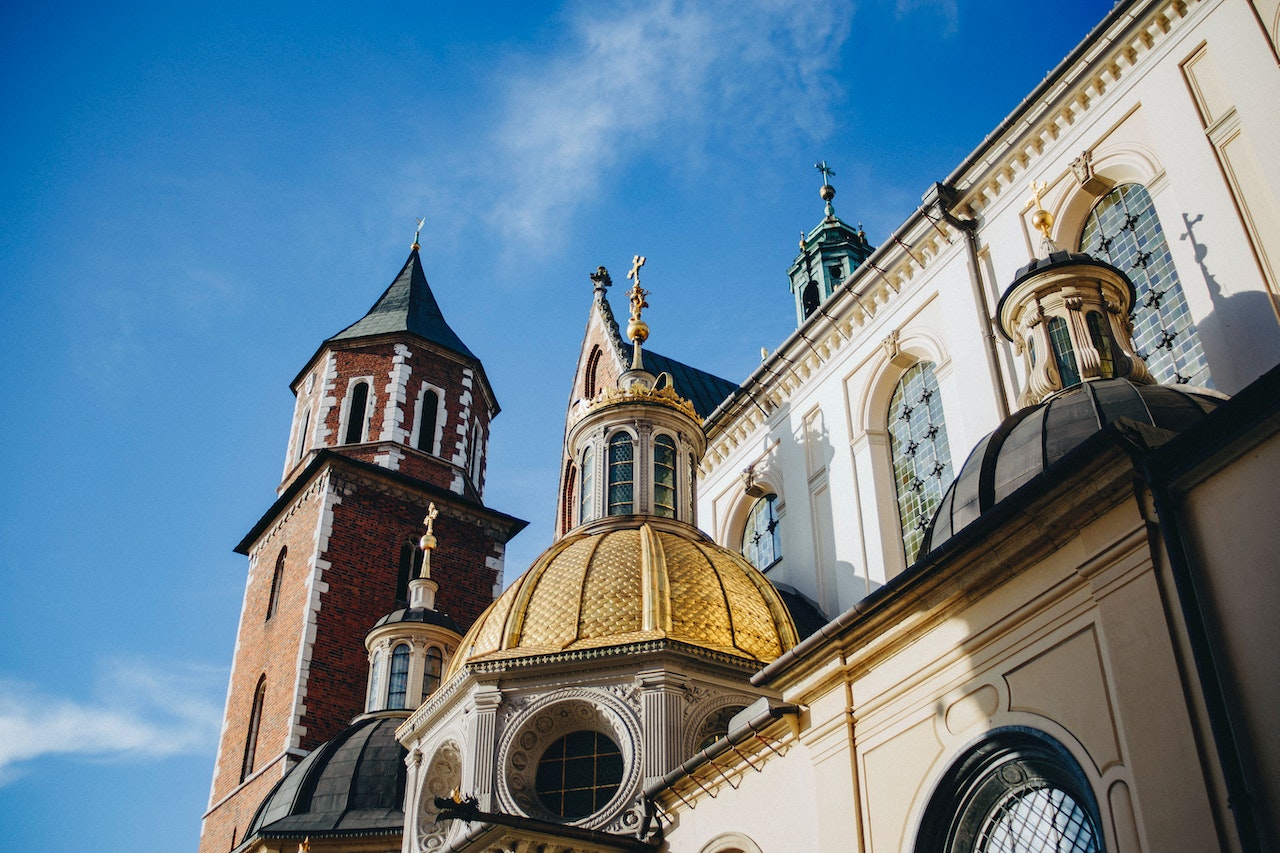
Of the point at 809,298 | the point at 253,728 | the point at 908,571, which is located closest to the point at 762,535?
the point at 809,298

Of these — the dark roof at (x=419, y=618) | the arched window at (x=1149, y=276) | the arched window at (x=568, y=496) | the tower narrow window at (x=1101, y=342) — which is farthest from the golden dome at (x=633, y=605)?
the arched window at (x=568, y=496)

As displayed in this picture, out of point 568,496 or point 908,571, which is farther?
point 568,496

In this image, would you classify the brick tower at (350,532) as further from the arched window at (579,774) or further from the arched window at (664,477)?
the arched window at (579,774)

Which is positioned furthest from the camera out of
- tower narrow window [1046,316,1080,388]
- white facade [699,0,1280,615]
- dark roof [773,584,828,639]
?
dark roof [773,584,828,639]

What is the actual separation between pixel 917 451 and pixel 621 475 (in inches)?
171

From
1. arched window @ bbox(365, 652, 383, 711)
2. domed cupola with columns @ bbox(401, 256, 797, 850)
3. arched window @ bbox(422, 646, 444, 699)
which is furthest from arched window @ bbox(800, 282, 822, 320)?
arched window @ bbox(365, 652, 383, 711)

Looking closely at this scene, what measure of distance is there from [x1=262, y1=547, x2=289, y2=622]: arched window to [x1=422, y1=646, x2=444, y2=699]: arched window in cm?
507

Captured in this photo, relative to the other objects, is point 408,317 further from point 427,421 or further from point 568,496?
point 568,496

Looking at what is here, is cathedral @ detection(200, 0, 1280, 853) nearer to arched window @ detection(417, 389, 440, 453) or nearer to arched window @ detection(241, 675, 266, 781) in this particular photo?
arched window @ detection(241, 675, 266, 781)

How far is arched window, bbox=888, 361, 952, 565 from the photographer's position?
1551 centimetres

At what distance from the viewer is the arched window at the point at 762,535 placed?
1873cm

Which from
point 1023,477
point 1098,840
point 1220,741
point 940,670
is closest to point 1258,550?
point 1220,741

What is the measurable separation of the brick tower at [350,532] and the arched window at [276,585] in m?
0.05

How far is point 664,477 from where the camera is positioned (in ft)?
60.2
